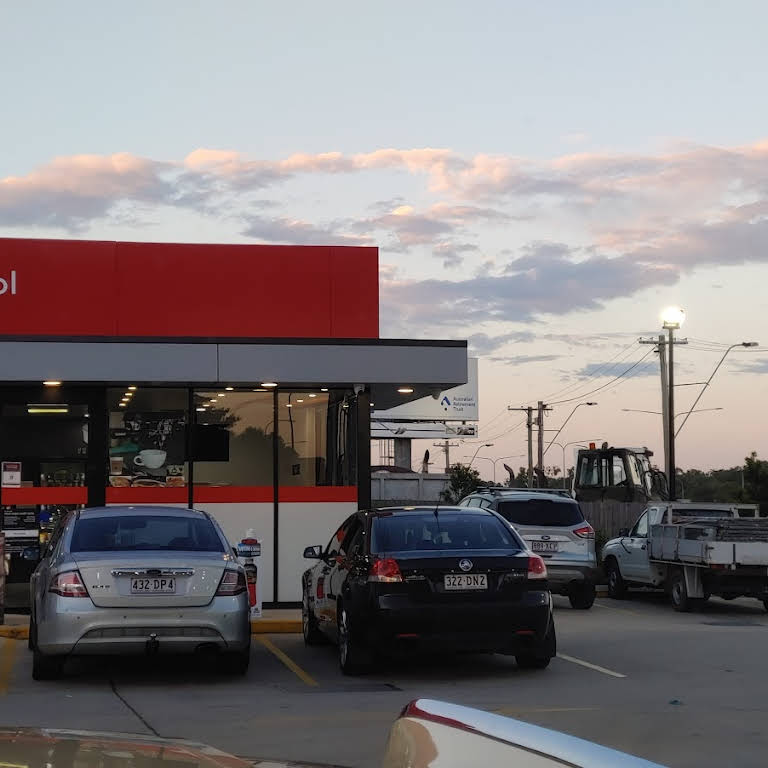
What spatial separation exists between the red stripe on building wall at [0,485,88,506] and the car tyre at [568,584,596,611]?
322 inches

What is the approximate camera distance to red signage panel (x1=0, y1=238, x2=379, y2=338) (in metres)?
19.0

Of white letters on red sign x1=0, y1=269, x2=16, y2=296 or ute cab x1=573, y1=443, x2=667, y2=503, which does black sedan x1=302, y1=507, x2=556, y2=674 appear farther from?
ute cab x1=573, y1=443, x2=667, y2=503

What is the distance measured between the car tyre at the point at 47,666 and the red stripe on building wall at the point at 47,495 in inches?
263

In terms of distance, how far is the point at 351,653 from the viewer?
1191cm

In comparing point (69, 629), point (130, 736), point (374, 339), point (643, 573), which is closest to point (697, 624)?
point (643, 573)

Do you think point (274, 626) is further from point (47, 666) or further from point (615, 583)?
point (615, 583)

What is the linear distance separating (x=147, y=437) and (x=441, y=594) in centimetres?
810

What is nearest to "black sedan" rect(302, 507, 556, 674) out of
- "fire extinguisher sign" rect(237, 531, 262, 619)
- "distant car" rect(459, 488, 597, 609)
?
"fire extinguisher sign" rect(237, 531, 262, 619)

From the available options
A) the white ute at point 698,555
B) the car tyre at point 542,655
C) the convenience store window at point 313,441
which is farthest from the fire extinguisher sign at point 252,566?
the white ute at point 698,555

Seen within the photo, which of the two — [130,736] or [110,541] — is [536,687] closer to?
[110,541]

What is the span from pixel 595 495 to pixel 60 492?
95.9ft

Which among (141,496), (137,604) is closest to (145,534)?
(137,604)

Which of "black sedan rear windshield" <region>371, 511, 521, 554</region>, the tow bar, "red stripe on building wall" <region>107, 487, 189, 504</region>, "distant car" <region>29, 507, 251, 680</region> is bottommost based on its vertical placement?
the tow bar

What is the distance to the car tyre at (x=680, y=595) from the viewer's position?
2070cm
